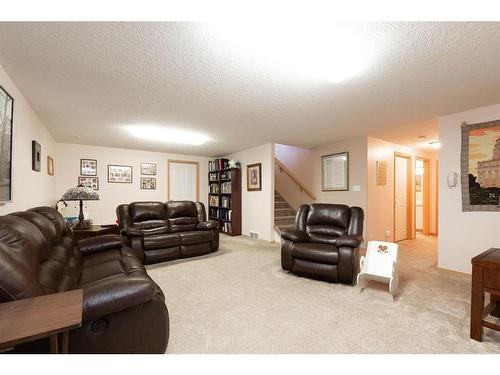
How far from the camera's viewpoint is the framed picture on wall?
15.0 ft

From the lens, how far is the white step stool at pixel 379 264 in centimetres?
240

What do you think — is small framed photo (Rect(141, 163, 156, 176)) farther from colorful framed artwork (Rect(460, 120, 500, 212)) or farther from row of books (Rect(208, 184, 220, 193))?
colorful framed artwork (Rect(460, 120, 500, 212))

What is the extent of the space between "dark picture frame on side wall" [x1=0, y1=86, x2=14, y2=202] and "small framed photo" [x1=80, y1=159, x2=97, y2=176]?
3.31 metres

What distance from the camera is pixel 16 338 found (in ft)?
2.39

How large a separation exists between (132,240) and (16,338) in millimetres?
2816

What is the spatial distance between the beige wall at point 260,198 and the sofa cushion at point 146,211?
2.05 metres

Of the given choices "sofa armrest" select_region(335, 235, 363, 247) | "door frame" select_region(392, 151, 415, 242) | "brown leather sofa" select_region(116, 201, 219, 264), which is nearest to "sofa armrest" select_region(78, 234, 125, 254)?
"brown leather sofa" select_region(116, 201, 219, 264)

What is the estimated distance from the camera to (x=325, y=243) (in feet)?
9.51

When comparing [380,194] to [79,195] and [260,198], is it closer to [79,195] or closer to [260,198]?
[260,198]

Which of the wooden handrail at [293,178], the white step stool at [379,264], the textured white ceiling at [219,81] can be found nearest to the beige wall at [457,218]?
the textured white ceiling at [219,81]

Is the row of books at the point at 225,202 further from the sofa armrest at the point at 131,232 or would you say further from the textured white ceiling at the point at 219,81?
the sofa armrest at the point at 131,232

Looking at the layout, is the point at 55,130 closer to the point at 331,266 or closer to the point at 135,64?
the point at 135,64

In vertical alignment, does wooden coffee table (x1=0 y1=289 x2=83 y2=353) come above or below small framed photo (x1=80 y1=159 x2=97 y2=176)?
below
